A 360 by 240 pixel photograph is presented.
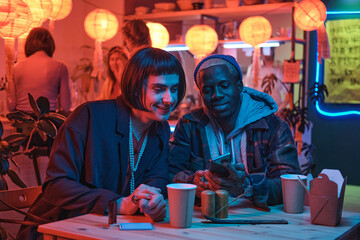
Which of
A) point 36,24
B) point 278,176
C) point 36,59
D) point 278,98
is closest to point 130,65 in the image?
point 278,176

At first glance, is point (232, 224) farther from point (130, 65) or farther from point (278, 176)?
point (130, 65)

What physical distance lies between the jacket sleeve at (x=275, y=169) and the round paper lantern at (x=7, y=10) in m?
2.07

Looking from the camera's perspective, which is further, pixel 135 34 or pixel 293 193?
pixel 135 34

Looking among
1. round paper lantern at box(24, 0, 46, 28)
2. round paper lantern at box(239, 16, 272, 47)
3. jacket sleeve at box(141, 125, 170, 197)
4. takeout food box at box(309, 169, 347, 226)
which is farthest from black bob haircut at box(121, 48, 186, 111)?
round paper lantern at box(239, 16, 272, 47)

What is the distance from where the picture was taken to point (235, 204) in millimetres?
1772

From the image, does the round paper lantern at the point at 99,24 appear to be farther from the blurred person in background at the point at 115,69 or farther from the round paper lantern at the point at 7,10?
the round paper lantern at the point at 7,10

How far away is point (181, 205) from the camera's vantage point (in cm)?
143

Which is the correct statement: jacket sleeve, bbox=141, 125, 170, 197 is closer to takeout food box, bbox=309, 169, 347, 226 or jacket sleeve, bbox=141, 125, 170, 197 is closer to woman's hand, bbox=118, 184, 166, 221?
woman's hand, bbox=118, 184, 166, 221

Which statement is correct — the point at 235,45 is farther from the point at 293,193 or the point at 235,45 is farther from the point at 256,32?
the point at 293,193

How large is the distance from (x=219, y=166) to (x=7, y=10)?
2.19m

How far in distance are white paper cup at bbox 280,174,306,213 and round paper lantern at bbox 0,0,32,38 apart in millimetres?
2380

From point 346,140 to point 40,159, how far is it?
3.58 m

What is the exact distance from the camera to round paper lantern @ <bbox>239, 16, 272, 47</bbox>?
4844mm

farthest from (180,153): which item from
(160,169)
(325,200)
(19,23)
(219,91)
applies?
(19,23)
